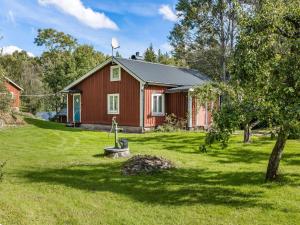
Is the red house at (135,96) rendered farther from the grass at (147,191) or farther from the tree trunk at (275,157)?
the tree trunk at (275,157)

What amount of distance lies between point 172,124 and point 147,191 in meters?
15.3

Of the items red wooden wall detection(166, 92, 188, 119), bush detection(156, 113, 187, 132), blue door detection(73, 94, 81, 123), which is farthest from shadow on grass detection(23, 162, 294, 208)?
blue door detection(73, 94, 81, 123)

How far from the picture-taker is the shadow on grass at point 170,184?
739 centimetres

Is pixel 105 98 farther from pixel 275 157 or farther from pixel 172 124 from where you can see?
pixel 275 157

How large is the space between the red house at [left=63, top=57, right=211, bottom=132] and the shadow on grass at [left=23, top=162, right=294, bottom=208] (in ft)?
39.6

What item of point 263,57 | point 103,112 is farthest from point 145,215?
point 103,112

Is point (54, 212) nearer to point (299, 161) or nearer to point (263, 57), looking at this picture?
point (263, 57)

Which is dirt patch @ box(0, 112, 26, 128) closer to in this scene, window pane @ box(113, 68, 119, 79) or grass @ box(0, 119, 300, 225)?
window pane @ box(113, 68, 119, 79)

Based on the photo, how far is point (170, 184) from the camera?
8516 millimetres

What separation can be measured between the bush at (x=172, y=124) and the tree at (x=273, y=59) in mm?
14359

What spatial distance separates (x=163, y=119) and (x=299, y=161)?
1301 centimetres

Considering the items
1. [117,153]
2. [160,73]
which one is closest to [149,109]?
[160,73]

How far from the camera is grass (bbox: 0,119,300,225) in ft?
21.1

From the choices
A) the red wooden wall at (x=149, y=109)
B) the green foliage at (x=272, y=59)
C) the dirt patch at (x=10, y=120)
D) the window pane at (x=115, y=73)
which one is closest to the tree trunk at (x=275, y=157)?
the green foliage at (x=272, y=59)
